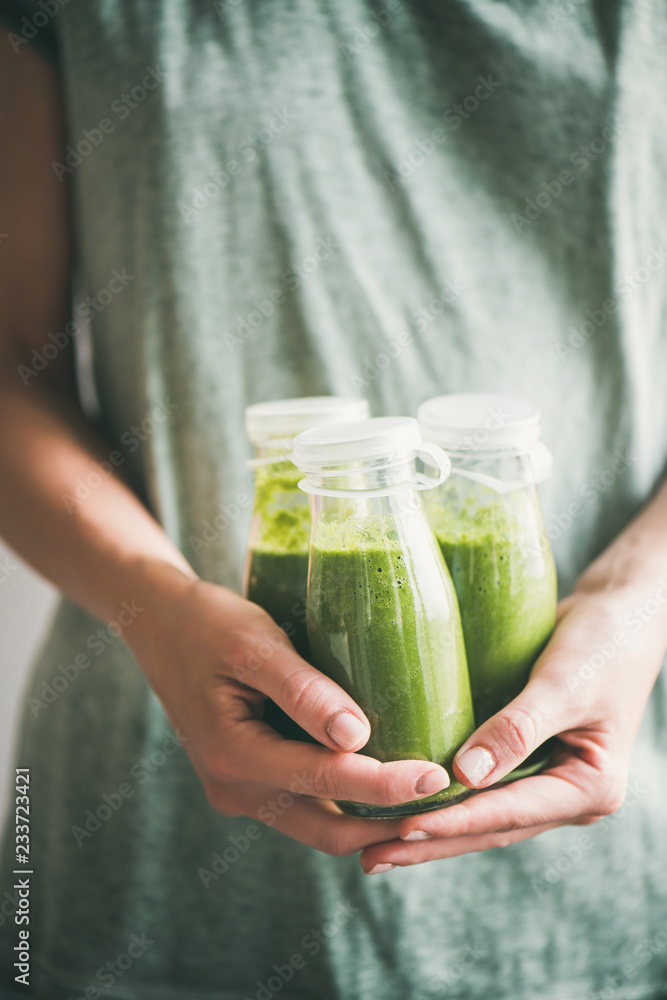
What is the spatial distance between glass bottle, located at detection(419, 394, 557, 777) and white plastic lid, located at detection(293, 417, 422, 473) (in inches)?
3.6

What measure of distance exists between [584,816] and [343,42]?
98 centimetres

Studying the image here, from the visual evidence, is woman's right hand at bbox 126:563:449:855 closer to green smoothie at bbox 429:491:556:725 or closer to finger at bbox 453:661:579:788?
finger at bbox 453:661:579:788

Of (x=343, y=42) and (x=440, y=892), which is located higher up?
(x=343, y=42)

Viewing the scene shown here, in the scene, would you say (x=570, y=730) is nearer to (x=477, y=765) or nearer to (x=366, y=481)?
(x=477, y=765)

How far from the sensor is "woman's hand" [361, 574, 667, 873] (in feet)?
1.88

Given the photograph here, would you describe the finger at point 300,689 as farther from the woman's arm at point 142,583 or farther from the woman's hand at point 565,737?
the woman's hand at point 565,737

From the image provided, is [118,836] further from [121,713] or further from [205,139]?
[205,139]

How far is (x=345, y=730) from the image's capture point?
0.54 metres

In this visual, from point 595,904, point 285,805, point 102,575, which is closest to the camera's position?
point 285,805

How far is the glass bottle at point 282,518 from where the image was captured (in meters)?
0.70

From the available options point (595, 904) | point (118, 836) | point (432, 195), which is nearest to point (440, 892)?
point (595, 904)

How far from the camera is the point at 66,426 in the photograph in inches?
38.2

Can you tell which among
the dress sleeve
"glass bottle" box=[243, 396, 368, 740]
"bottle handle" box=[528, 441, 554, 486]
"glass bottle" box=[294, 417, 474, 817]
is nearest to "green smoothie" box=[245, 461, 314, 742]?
"glass bottle" box=[243, 396, 368, 740]

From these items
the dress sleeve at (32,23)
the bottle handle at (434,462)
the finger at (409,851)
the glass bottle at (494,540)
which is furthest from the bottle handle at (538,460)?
the dress sleeve at (32,23)
